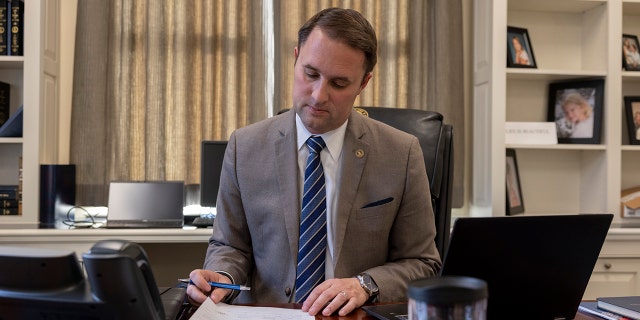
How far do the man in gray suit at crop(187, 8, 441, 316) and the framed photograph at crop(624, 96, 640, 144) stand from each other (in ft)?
6.44

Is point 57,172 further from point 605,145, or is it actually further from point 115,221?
point 605,145

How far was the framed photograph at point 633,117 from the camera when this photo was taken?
3139 millimetres

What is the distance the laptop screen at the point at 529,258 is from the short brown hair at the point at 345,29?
0.65 meters

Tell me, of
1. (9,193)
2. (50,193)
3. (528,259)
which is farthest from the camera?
(9,193)

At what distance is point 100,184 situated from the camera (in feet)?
9.62

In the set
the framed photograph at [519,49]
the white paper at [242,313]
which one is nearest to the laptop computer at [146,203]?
the white paper at [242,313]

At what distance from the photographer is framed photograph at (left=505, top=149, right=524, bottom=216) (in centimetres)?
311

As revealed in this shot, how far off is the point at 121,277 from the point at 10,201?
233 centimetres

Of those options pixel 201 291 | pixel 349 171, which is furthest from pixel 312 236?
pixel 201 291

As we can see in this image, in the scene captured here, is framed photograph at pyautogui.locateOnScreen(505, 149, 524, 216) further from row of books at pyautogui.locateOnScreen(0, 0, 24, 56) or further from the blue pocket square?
row of books at pyautogui.locateOnScreen(0, 0, 24, 56)

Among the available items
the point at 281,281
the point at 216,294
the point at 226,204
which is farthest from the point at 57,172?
the point at 216,294

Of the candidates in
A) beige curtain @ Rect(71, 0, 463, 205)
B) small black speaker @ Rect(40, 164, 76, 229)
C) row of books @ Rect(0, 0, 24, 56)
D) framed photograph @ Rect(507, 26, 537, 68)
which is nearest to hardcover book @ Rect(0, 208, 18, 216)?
small black speaker @ Rect(40, 164, 76, 229)

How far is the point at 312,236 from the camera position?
1.52 m

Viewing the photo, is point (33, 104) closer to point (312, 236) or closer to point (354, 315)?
point (312, 236)
